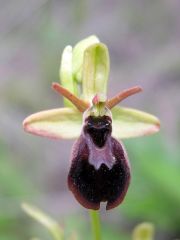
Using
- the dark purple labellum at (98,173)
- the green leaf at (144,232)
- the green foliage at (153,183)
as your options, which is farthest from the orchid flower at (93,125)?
the green foliage at (153,183)

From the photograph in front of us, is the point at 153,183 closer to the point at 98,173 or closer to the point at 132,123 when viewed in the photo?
the point at 132,123

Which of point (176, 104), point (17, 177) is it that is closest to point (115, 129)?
point (17, 177)

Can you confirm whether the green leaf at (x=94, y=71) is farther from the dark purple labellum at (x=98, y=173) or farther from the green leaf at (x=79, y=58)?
the dark purple labellum at (x=98, y=173)

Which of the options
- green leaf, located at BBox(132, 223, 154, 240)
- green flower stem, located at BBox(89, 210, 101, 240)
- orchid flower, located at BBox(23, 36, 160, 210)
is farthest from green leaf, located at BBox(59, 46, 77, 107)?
green leaf, located at BBox(132, 223, 154, 240)

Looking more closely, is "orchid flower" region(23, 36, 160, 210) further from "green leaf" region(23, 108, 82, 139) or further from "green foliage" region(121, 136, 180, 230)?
"green foliage" region(121, 136, 180, 230)

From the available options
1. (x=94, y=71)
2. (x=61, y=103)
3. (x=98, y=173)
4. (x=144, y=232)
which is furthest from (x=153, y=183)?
(x=61, y=103)

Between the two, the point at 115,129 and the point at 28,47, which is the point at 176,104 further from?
the point at 115,129
